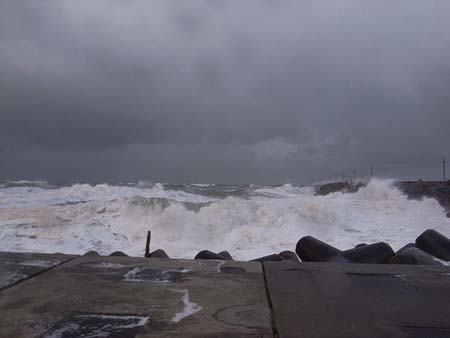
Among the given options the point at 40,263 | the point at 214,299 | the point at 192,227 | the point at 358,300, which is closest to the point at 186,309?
the point at 214,299

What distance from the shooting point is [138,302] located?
125 inches

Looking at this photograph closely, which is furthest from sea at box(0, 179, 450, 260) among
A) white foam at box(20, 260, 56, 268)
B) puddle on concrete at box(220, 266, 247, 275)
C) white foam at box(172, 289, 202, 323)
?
white foam at box(172, 289, 202, 323)

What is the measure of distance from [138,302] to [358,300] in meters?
1.64

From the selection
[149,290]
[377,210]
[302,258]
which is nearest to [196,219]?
[302,258]

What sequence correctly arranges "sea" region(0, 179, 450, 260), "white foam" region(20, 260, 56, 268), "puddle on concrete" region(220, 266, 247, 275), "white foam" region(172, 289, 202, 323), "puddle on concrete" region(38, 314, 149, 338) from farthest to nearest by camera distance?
"sea" region(0, 179, 450, 260) < "white foam" region(20, 260, 56, 268) < "puddle on concrete" region(220, 266, 247, 275) < "white foam" region(172, 289, 202, 323) < "puddle on concrete" region(38, 314, 149, 338)

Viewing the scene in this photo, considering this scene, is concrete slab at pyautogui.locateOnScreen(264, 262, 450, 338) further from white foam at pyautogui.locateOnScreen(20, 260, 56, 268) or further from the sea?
the sea

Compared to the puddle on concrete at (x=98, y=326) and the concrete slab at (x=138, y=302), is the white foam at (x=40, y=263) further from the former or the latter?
the puddle on concrete at (x=98, y=326)

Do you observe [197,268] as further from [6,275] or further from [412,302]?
[412,302]

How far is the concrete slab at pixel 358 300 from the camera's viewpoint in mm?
2695

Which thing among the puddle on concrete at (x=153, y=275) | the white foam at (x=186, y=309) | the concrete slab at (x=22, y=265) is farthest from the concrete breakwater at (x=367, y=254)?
the white foam at (x=186, y=309)

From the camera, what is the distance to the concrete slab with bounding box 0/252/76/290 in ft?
12.7

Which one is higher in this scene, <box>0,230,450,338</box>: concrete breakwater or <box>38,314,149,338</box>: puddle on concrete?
<box>0,230,450,338</box>: concrete breakwater

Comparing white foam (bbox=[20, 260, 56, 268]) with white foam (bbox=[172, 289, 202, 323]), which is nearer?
white foam (bbox=[172, 289, 202, 323])

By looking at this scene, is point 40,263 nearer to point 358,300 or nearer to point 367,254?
point 358,300
